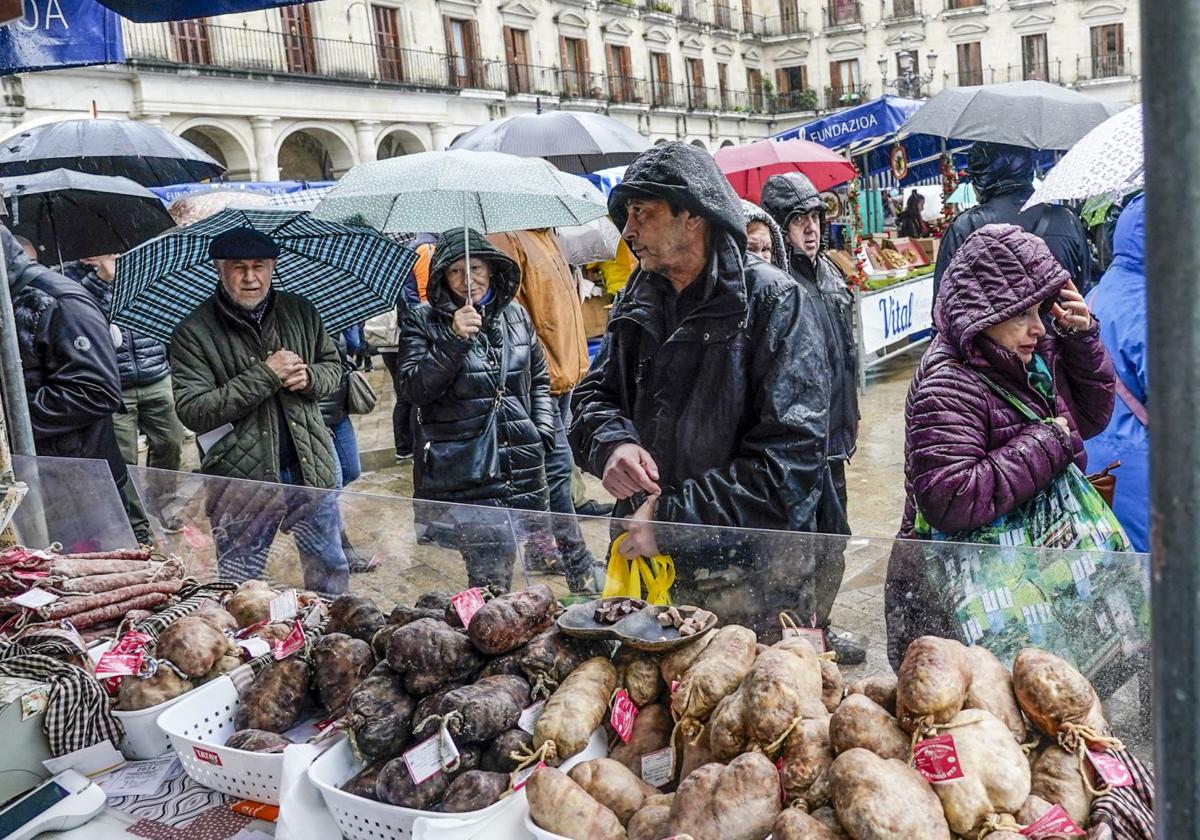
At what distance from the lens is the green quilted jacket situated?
13.9ft

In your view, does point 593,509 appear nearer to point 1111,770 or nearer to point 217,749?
point 217,749

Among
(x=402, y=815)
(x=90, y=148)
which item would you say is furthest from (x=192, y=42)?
(x=402, y=815)

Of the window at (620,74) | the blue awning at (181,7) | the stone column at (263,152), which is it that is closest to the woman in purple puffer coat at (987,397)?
the blue awning at (181,7)

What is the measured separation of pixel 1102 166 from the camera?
397 centimetres

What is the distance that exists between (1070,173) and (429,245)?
14.3ft

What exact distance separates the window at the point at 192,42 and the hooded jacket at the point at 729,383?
75.8ft

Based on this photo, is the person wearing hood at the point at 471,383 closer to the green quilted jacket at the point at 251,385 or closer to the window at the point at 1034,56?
the green quilted jacket at the point at 251,385

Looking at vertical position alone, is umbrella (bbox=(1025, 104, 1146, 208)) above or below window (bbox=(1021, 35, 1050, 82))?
below

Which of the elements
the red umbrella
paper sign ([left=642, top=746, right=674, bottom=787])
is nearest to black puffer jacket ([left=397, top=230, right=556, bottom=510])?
paper sign ([left=642, top=746, right=674, bottom=787])

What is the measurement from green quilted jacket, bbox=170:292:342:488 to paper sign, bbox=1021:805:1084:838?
3429mm

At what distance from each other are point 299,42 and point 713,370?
2633cm

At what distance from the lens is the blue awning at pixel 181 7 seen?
3.04 meters

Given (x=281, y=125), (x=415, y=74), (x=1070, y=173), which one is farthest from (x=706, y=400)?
(x=415, y=74)

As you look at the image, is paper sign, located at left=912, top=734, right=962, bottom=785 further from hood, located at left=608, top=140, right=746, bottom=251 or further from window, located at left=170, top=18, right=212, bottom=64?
window, located at left=170, top=18, right=212, bottom=64
